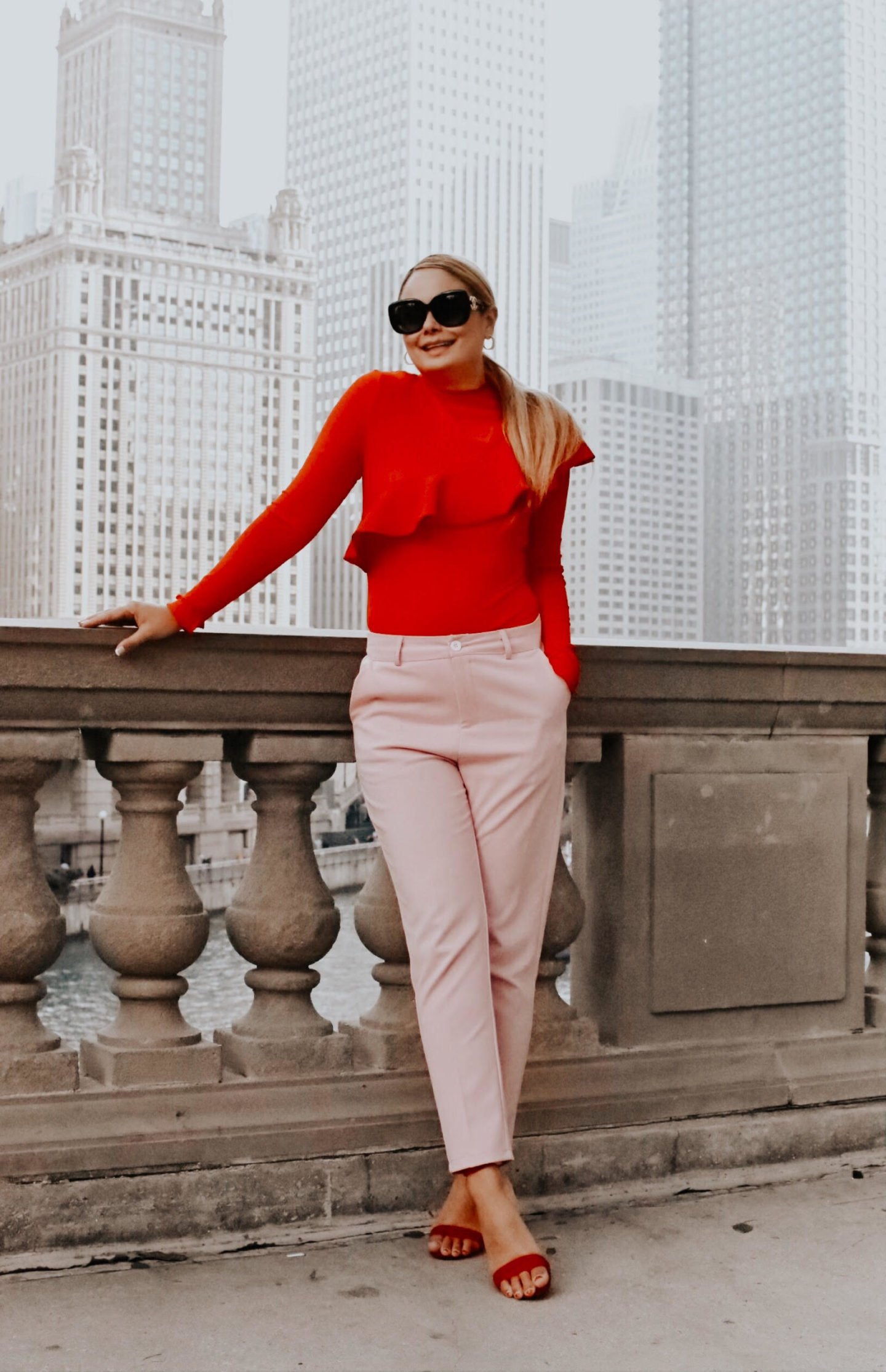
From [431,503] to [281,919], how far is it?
0.65m

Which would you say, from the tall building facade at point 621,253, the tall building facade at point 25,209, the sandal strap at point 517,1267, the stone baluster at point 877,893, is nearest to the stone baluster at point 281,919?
the sandal strap at point 517,1267

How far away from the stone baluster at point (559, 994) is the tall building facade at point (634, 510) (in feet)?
329

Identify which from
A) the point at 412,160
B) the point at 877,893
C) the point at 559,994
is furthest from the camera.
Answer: the point at 412,160

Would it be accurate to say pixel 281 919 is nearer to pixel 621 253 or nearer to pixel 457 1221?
pixel 457 1221

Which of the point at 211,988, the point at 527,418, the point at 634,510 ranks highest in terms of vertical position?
the point at 634,510

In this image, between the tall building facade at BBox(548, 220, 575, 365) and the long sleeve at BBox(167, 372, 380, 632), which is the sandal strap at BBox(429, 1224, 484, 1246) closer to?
the long sleeve at BBox(167, 372, 380, 632)

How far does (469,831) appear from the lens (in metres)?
2.06

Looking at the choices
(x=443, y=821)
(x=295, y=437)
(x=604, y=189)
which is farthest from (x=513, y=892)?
(x=604, y=189)

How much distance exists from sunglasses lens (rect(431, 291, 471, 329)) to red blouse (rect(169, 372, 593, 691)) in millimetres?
92

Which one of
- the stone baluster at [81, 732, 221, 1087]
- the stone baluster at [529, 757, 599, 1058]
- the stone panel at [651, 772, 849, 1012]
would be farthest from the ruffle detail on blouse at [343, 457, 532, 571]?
the stone panel at [651, 772, 849, 1012]

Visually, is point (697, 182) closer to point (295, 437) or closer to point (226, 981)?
point (295, 437)

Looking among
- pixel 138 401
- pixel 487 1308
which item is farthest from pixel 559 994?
pixel 138 401

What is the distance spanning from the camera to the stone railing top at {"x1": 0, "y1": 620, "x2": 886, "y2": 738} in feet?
6.86

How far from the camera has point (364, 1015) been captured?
2398 millimetres
